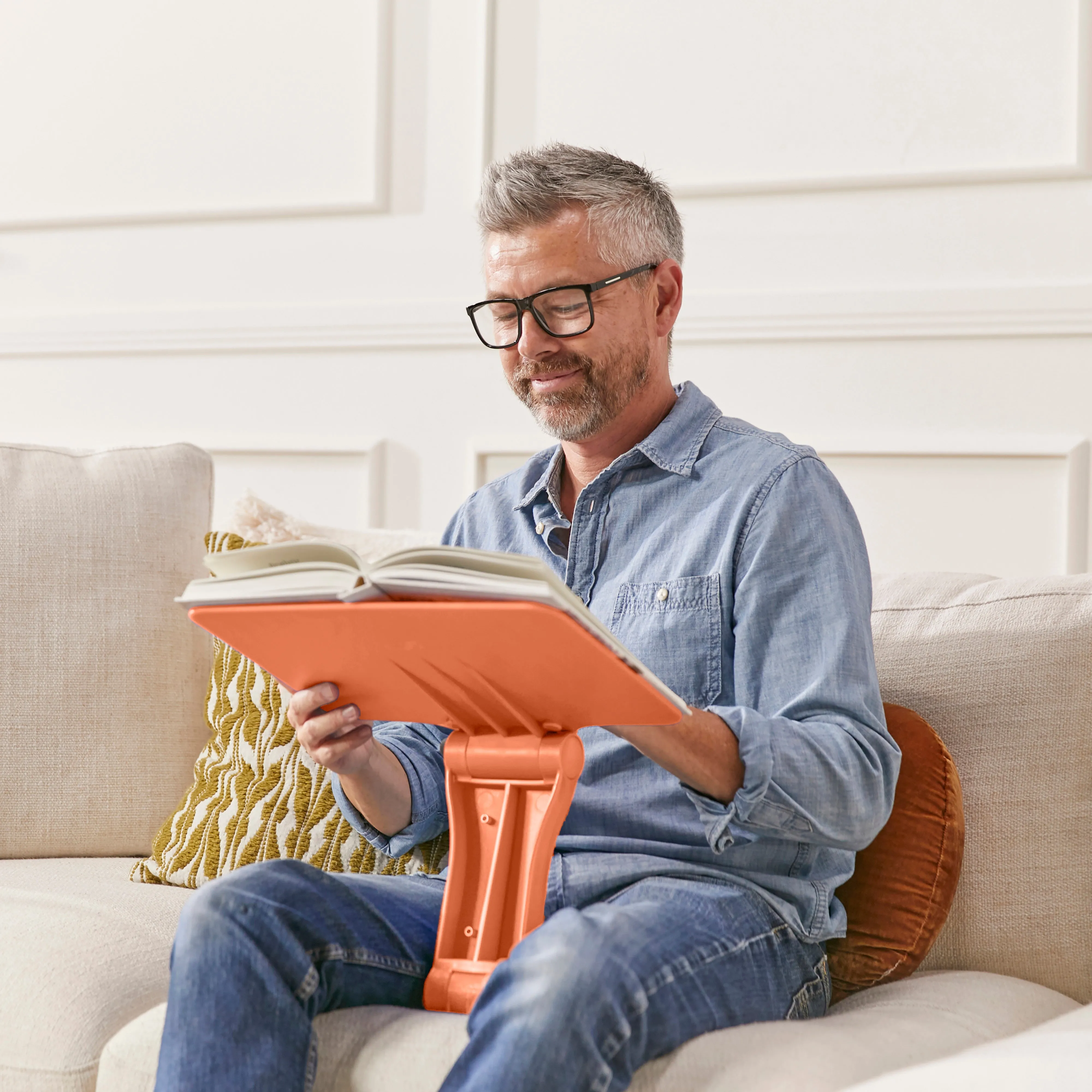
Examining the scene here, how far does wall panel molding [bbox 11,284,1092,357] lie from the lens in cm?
218

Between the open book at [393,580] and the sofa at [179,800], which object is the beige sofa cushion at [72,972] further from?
the open book at [393,580]

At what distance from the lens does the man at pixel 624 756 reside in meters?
1.00

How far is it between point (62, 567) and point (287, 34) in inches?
54.7

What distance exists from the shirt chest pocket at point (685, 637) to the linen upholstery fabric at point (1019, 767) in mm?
295

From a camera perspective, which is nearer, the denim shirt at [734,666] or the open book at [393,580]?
the open book at [393,580]

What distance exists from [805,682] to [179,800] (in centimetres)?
97

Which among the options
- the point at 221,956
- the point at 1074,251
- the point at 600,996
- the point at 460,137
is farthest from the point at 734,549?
the point at 460,137

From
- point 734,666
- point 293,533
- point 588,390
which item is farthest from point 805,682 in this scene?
point 293,533

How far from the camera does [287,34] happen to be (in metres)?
2.64

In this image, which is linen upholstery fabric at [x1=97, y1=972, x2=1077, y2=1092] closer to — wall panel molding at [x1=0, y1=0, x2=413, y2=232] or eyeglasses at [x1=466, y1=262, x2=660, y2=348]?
eyeglasses at [x1=466, y1=262, x2=660, y2=348]

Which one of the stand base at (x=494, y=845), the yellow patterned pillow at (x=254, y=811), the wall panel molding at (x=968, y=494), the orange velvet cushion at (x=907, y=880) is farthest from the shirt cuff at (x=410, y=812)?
the wall panel molding at (x=968, y=494)

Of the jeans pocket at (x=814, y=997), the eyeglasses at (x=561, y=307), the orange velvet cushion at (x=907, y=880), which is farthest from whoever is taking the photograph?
the eyeglasses at (x=561, y=307)

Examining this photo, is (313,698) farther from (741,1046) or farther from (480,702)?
(741,1046)

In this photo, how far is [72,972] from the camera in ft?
4.18
